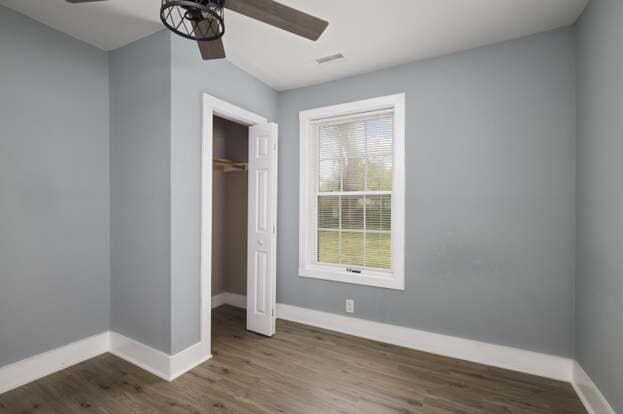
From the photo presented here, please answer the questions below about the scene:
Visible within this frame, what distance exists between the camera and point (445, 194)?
2.65 meters

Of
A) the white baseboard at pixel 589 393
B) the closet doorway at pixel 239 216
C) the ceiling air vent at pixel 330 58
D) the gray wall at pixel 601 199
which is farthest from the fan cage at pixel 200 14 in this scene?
the white baseboard at pixel 589 393

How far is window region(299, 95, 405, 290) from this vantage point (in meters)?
2.88

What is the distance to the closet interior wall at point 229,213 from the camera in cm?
389

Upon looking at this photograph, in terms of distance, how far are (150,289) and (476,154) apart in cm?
300

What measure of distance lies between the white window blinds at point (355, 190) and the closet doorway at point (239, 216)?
656mm

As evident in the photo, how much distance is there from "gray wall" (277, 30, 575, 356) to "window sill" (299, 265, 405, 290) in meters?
0.08

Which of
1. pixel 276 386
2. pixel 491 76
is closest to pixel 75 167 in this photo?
pixel 276 386

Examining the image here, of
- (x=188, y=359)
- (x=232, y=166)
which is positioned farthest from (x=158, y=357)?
(x=232, y=166)

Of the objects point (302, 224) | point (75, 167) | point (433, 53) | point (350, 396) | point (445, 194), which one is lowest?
point (350, 396)

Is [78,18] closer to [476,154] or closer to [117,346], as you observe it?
[117,346]

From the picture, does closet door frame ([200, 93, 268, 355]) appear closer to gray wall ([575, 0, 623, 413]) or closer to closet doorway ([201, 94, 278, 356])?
closet doorway ([201, 94, 278, 356])

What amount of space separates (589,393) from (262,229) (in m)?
2.80

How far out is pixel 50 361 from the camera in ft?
7.45

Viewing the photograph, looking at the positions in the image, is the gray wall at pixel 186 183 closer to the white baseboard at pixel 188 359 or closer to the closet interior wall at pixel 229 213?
the white baseboard at pixel 188 359
